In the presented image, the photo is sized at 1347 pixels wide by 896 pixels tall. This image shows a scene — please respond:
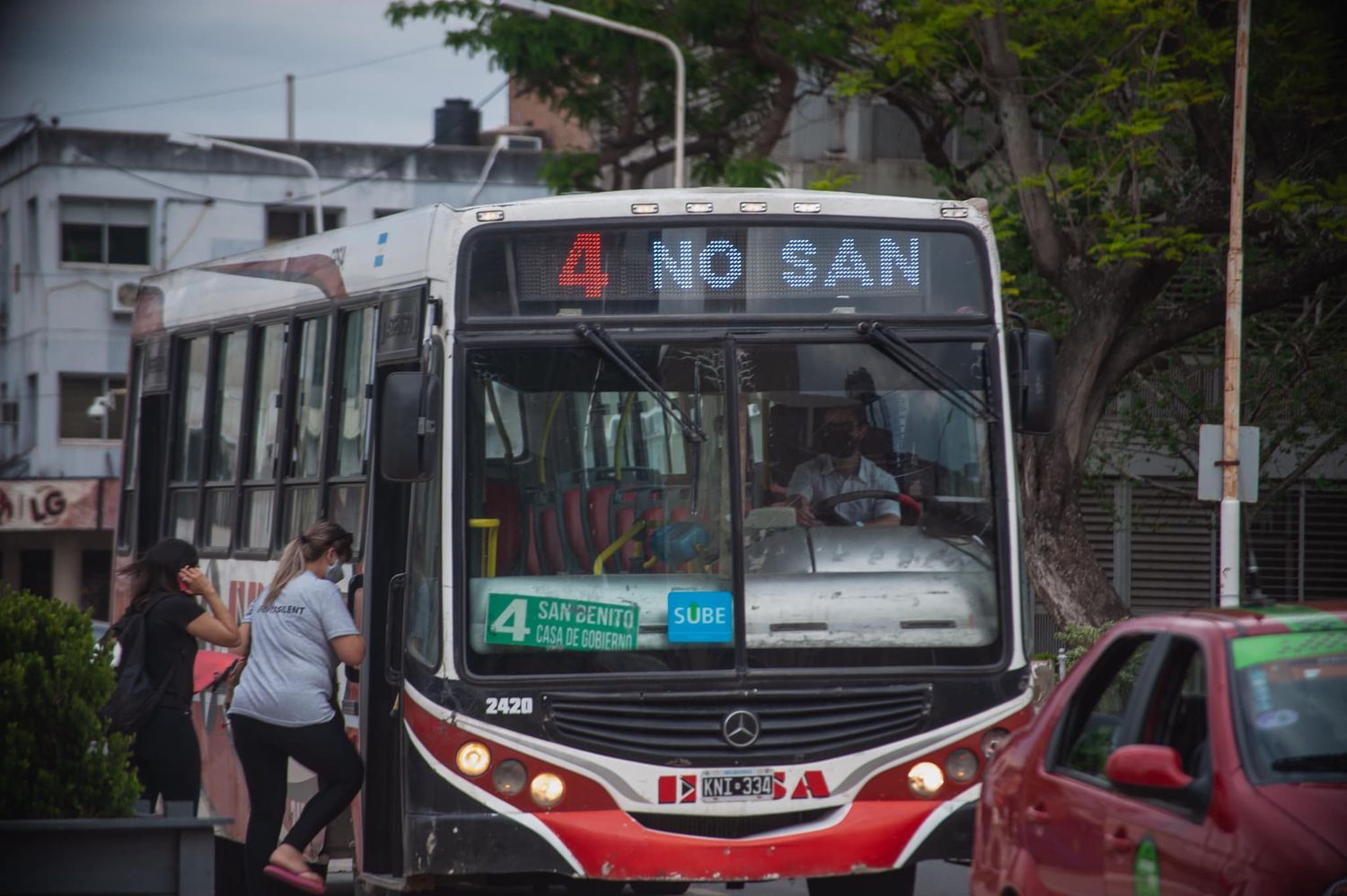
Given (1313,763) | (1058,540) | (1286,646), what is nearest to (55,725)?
(1286,646)

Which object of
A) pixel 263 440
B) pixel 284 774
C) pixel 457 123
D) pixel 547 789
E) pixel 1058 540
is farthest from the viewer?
pixel 457 123

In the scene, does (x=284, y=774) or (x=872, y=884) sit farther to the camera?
(x=284, y=774)

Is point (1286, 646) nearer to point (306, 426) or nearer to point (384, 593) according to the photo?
Result: point (384, 593)

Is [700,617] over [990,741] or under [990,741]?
over

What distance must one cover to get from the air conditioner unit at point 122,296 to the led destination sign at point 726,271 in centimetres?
3838

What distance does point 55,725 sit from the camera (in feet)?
25.2

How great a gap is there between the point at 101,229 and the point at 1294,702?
1706 inches

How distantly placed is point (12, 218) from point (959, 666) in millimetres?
41037

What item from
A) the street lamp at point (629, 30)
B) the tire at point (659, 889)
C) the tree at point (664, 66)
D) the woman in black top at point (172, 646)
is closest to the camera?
the tire at point (659, 889)

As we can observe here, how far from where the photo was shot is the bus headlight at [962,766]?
26.7 ft

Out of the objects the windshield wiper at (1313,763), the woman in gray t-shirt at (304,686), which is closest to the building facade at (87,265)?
the woman in gray t-shirt at (304,686)

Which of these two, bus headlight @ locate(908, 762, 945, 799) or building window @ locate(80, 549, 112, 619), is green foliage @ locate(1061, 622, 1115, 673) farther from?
building window @ locate(80, 549, 112, 619)

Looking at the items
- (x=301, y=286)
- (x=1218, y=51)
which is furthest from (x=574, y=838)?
(x=1218, y=51)

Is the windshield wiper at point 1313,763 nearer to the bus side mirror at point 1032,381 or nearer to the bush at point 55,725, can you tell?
the bus side mirror at point 1032,381
